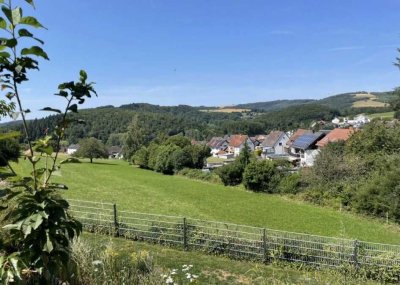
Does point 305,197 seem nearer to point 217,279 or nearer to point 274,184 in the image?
point 274,184

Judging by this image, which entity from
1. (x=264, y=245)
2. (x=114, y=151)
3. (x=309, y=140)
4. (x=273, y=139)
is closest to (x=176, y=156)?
(x=309, y=140)

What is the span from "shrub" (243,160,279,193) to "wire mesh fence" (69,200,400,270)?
66.6 feet

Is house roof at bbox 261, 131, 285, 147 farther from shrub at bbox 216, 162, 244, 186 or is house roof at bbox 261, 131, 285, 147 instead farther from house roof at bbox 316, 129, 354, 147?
shrub at bbox 216, 162, 244, 186

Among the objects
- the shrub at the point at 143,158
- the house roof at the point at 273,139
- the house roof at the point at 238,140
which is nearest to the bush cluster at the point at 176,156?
the shrub at the point at 143,158

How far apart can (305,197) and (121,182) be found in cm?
2010

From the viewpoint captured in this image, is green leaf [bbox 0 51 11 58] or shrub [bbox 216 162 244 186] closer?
green leaf [bbox 0 51 11 58]

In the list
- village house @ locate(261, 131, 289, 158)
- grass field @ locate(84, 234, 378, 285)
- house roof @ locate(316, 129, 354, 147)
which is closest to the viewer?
grass field @ locate(84, 234, 378, 285)

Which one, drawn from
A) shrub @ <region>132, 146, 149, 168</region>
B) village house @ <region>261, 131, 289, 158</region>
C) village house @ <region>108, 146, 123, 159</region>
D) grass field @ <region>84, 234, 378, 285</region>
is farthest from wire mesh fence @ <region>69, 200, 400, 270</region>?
village house @ <region>108, 146, 123, 159</region>

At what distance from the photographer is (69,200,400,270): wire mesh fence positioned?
11461 mm

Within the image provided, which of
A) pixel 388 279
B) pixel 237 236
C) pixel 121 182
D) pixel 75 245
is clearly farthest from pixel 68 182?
pixel 75 245

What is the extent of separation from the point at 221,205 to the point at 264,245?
16188mm

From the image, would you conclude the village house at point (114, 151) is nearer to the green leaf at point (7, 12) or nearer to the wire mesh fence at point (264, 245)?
the wire mesh fence at point (264, 245)

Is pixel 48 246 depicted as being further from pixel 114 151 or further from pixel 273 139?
pixel 114 151

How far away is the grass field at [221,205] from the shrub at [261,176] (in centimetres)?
105
